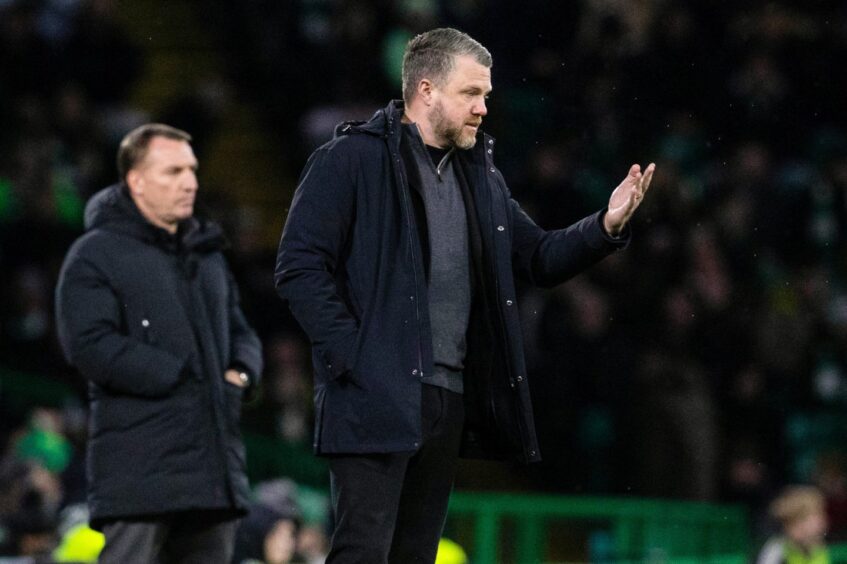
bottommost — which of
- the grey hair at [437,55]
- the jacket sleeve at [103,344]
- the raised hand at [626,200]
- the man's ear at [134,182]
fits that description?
the jacket sleeve at [103,344]

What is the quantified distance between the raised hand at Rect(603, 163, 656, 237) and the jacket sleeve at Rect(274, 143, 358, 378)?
682 mm

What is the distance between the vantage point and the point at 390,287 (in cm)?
445

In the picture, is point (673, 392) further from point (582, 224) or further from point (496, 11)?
point (582, 224)

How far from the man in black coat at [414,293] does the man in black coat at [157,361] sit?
44.1 inches

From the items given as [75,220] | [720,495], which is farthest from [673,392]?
[75,220]

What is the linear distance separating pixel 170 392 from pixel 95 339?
29cm

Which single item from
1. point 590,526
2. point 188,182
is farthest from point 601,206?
point 188,182

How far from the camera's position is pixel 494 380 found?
15.0 feet

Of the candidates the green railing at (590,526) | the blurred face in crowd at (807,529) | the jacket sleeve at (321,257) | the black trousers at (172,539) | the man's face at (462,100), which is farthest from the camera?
the green railing at (590,526)

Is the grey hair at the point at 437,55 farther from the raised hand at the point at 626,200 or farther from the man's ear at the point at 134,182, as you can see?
the man's ear at the point at 134,182

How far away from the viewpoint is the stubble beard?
4.56 m

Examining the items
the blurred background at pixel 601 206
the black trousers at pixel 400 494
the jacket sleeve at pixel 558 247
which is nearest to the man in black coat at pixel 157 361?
the black trousers at pixel 400 494

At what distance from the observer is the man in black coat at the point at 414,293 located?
14.4 ft

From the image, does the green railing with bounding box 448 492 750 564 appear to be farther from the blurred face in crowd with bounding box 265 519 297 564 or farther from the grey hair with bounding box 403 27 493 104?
the grey hair with bounding box 403 27 493 104
